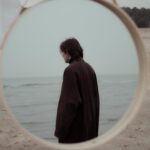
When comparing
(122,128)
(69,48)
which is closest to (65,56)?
(69,48)

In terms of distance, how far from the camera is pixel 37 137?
1170 mm

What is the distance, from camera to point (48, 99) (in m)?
1.19

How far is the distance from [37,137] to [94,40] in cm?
30

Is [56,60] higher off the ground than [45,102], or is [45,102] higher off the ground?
[56,60]

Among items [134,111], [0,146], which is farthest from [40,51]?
[0,146]

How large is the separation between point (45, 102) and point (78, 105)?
0.09m

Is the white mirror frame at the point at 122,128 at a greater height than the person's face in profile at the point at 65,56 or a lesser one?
lesser

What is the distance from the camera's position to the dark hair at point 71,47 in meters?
1.17

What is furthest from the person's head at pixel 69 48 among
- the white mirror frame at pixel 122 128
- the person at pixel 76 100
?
the white mirror frame at pixel 122 128

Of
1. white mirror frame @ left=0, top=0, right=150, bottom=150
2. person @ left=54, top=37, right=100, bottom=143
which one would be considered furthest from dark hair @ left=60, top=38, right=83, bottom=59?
white mirror frame @ left=0, top=0, right=150, bottom=150

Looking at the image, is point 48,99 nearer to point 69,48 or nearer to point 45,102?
point 45,102

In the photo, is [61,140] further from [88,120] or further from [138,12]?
[138,12]

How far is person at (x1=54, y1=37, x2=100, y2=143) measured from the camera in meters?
1.17

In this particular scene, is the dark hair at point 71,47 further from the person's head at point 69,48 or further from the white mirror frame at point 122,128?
the white mirror frame at point 122,128
